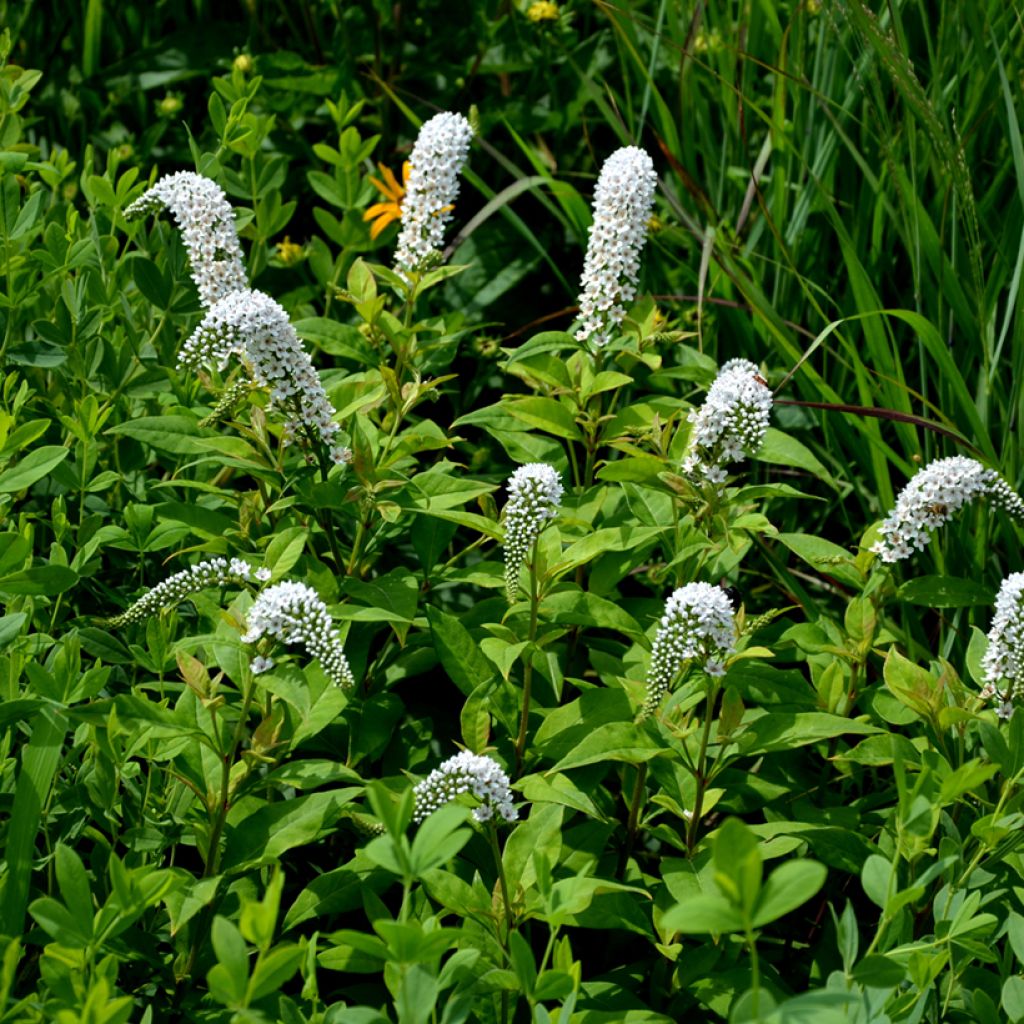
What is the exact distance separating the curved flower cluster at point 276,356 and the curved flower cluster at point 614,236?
0.63 m

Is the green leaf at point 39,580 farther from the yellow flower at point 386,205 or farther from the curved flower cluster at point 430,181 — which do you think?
the yellow flower at point 386,205

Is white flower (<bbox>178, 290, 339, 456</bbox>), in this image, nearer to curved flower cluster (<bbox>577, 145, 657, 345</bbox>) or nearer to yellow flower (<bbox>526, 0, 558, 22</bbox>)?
curved flower cluster (<bbox>577, 145, 657, 345</bbox>)

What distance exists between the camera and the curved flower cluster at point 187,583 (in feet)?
7.10

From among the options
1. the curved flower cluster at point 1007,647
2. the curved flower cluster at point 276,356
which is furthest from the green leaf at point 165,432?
the curved flower cluster at point 1007,647

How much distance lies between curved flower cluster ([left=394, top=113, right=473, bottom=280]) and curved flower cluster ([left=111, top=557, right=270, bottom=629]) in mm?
932

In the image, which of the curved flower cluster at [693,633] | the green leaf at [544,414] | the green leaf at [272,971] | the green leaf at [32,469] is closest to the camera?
the green leaf at [272,971]

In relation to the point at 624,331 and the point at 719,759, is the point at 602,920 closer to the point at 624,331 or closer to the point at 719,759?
the point at 719,759

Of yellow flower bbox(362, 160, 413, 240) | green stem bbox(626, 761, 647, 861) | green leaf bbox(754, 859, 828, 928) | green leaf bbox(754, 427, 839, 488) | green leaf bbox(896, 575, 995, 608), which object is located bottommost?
green stem bbox(626, 761, 647, 861)

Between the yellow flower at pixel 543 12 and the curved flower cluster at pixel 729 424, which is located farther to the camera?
the yellow flower at pixel 543 12

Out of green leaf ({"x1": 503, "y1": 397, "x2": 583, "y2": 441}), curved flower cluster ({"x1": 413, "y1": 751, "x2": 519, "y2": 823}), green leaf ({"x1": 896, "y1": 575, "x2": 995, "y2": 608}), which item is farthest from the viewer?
green leaf ({"x1": 503, "y1": 397, "x2": 583, "y2": 441})

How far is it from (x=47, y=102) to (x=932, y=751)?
346 centimetres

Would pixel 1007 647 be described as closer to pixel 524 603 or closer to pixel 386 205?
pixel 524 603

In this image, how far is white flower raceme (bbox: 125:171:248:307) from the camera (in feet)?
8.81

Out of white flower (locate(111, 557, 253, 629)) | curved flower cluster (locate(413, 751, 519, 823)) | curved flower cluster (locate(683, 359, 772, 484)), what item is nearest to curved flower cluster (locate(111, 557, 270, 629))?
white flower (locate(111, 557, 253, 629))
